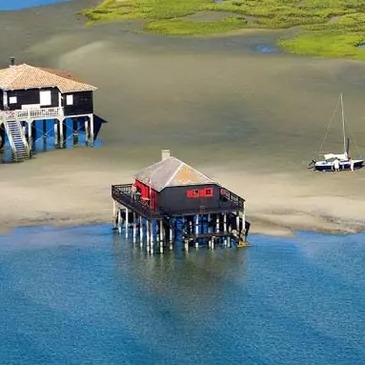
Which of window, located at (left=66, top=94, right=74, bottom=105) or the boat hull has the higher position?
window, located at (left=66, top=94, right=74, bottom=105)

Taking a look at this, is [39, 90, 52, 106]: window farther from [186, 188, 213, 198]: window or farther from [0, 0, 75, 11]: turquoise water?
[0, 0, 75, 11]: turquoise water

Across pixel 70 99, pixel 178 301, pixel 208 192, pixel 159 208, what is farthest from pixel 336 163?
pixel 178 301

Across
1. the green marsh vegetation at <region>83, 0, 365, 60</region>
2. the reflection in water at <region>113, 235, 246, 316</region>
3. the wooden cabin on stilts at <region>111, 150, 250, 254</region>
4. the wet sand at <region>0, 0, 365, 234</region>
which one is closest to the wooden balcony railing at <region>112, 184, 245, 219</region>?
the wooden cabin on stilts at <region>111, 150, 250, 254</region>

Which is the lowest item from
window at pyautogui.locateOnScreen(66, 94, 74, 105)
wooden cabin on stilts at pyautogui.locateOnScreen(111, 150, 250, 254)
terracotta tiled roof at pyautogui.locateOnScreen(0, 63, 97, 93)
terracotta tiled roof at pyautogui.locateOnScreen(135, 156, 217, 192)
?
wooden cabin on stilts at pyautogui.locateOnScreen(111, 150, 250, 254)

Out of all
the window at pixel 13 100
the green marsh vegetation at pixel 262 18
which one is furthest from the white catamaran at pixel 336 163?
the green marsh vegetation at pixel 262 18

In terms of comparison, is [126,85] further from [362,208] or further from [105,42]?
[362,208]

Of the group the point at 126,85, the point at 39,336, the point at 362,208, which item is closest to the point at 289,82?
the point at 126,85

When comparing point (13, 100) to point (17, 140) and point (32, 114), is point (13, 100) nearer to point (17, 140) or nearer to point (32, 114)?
point (32, 114)
